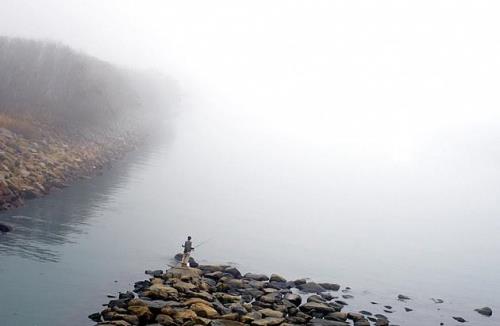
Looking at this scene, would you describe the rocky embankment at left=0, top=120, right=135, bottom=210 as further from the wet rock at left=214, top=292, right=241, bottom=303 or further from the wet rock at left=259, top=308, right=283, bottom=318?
the wet rock at left=259, top=308, right=283, bottom=318

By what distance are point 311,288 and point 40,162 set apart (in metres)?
27.1

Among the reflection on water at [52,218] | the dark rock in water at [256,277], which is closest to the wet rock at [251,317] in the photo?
the dark rock in water at [256,277]

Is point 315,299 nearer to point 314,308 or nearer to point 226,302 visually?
point 314,308

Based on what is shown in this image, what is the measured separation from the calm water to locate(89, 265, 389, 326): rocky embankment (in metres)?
1.76

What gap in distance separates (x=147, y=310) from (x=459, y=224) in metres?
57.4

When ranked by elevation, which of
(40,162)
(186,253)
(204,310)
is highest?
(40,162)

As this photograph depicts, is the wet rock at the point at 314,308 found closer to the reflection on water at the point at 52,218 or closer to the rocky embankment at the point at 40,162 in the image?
the reflection on water at the point at 52,218

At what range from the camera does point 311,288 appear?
1300 inches

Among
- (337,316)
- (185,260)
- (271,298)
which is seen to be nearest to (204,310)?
(271,298)

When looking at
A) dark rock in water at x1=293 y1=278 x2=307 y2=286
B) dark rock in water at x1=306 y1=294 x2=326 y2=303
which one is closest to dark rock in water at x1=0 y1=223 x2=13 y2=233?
dark rock in water at x1=293 y1=278 x2=307 y2=286

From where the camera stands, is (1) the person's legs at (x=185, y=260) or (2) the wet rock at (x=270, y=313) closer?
(2) the wet rock at (x=270, y=313)

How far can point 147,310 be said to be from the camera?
22766 mm

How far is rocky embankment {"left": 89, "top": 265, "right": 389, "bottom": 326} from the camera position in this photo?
74.7 ft

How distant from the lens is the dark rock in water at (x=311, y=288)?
3278 centimetres
